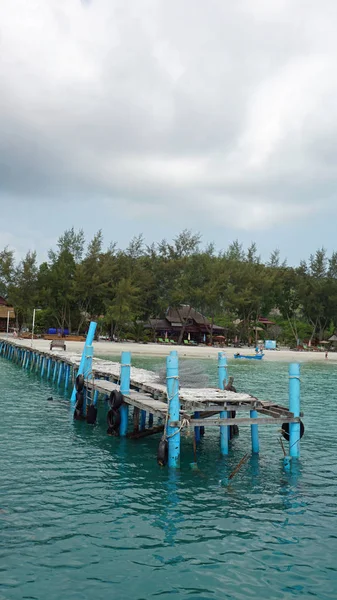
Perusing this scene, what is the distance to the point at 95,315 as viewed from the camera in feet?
258

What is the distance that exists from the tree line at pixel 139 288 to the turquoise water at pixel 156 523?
5663 cm

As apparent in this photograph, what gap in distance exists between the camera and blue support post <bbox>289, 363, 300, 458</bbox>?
13570 mm

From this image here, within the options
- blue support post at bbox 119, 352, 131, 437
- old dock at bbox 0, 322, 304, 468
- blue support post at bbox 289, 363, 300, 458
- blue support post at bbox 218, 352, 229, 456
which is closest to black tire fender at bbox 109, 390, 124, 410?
old dock at bbox 0, 322, 304, 468

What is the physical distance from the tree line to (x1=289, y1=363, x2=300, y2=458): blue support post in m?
57.1

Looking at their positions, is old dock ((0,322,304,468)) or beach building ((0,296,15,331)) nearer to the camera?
old dock ((0,322,304,468))

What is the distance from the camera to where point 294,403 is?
1357 cm

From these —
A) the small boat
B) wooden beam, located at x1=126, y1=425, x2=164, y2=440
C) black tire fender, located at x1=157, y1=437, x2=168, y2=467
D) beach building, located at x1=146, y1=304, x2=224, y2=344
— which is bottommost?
wooden beam, located at x1=126, y1=425, x2=164, y2=440

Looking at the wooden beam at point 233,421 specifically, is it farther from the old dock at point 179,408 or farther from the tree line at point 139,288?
the tree line at point 139,288

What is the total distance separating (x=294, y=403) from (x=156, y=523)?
210 inches

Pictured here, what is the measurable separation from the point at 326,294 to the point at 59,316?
4129cm

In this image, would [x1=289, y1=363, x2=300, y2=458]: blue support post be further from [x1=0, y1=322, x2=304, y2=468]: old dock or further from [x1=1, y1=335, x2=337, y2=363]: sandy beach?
[x1=1, y1=335, x2=337, y2=363]: sandy beach

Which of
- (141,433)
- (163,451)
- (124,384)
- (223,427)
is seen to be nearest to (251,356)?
(141,433)

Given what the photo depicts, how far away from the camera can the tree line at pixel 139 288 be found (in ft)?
242

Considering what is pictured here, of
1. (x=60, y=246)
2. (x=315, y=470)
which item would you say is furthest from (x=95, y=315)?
(x=315, y=470)
